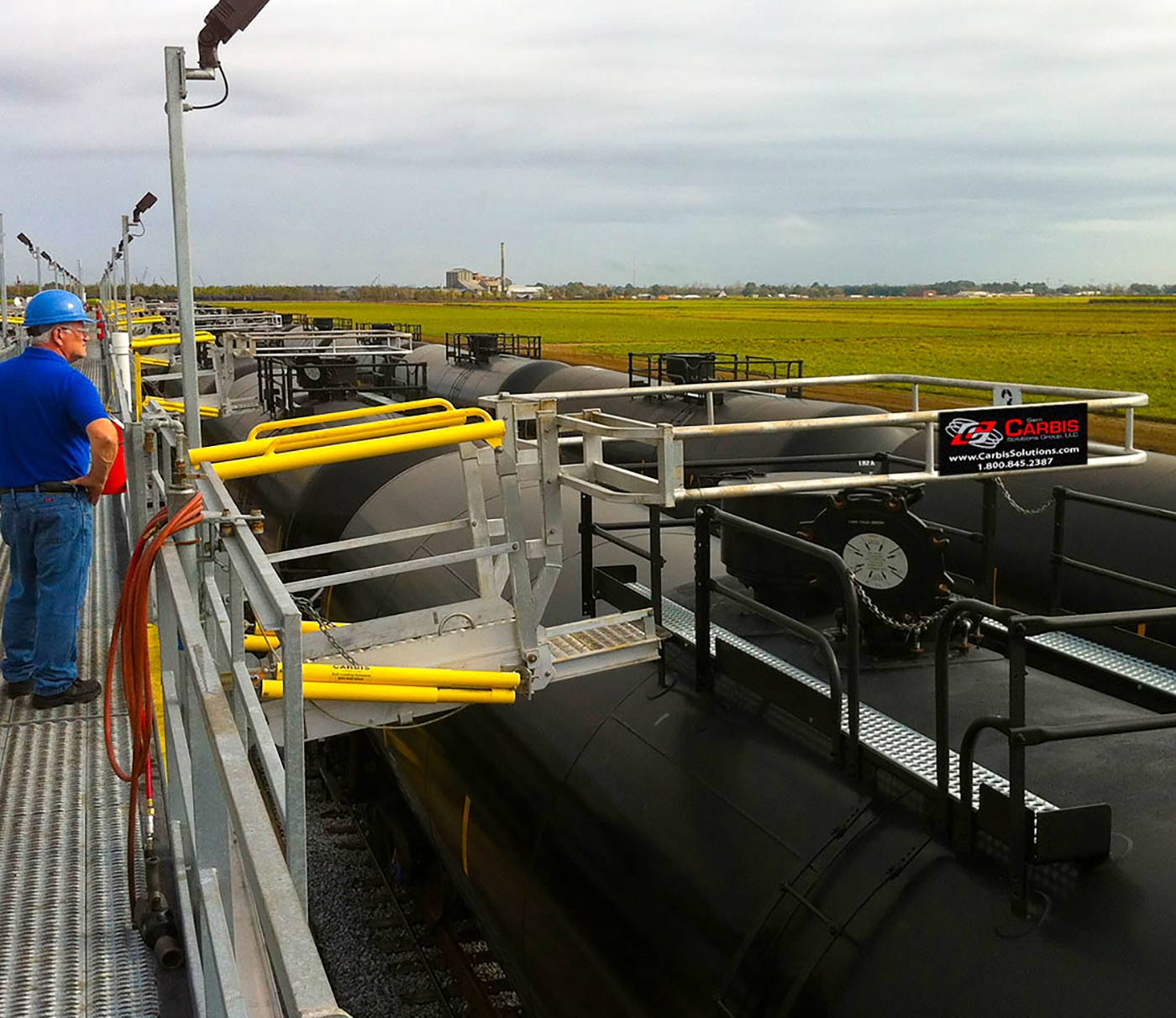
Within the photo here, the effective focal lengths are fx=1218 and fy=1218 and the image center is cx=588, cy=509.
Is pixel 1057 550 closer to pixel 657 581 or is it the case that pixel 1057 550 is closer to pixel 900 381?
pixel 900 381

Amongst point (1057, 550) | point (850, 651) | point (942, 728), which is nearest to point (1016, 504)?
point (1057, 550)

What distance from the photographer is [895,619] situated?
6082 mm

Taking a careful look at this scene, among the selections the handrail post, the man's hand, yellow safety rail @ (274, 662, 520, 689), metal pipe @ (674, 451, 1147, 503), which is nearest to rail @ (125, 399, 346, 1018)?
yellow safety rail @ (274, 662, 520, 689)

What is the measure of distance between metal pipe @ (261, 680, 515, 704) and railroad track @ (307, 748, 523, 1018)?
3.08m

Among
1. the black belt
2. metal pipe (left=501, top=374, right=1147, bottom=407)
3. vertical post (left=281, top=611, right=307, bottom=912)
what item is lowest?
vertical post (left=281, top=611, right=307, bottom=912)

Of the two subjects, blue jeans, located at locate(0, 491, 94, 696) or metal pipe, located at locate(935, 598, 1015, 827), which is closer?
metal pipe, located at locate(935, 598, 1015, 827)

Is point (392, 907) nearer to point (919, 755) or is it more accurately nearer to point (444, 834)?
point (444, 834)

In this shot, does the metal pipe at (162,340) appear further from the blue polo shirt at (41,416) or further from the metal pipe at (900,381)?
the metal pipe at (900,381)

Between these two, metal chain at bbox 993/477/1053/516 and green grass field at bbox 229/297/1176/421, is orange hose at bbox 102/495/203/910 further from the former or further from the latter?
green grass field at bbox 229/297/1176/421

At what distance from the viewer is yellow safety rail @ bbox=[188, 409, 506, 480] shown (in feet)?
18.1

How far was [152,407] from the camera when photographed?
8.26m

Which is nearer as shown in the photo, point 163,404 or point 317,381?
point 163,404

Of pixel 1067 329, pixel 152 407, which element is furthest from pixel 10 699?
pixel 1067 329

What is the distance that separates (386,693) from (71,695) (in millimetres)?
2539
